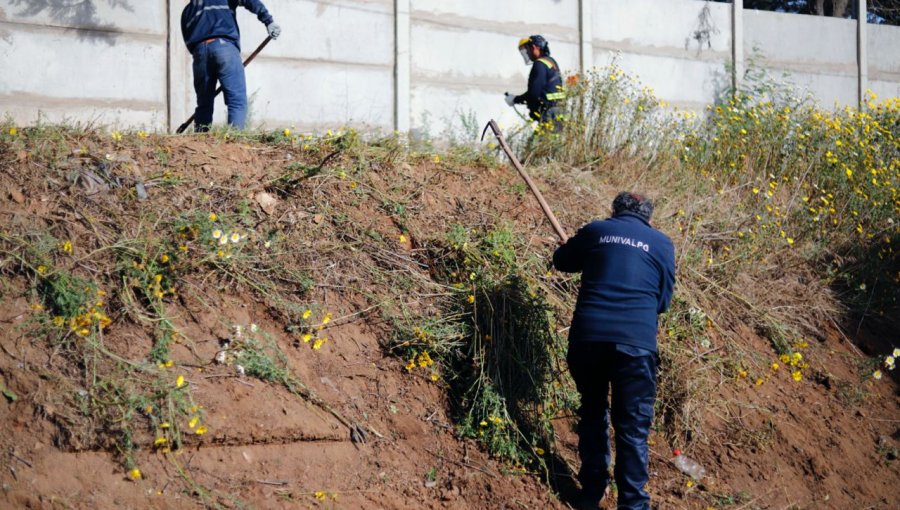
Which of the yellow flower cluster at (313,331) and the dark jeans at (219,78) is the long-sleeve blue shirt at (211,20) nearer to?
the dark jeans at (219,78)

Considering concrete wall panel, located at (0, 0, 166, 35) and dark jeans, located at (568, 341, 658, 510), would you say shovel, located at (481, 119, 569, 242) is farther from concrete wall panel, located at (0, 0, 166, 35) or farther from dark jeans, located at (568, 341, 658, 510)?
concrete wall panel, located at (0, 0, 166, 35)

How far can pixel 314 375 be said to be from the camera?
205 inches

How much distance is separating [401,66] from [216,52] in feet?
8.25

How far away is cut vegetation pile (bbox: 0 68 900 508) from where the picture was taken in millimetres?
4559

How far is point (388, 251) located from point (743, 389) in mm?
2620

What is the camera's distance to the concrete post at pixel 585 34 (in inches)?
396

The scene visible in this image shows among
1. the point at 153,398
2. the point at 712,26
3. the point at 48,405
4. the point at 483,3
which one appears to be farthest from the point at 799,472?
the point at 712,26

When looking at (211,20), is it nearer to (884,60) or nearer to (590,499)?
(590,499)

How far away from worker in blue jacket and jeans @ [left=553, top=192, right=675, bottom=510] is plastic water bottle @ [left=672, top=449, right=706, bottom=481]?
31.8 inches

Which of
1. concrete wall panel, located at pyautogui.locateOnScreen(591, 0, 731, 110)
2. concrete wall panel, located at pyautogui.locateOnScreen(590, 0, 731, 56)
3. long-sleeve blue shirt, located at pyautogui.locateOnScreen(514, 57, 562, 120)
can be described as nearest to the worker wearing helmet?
long-sleeve blue shirt, located at pyautogui.locateOnScreen(514, 57, 562, 120)

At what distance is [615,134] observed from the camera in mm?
8273

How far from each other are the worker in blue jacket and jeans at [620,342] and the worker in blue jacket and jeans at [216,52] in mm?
3241

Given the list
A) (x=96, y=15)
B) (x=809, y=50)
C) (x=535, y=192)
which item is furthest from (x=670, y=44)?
(x=96, y=15)

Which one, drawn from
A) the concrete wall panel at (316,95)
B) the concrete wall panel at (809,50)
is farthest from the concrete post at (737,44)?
the concrete wall panel at (316,95)
